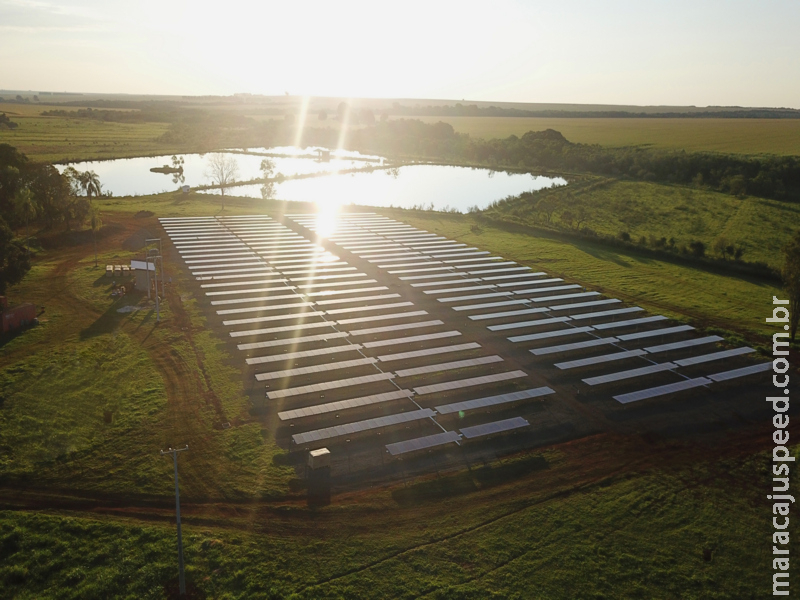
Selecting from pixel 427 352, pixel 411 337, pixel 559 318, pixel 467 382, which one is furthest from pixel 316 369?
pixel 559 318

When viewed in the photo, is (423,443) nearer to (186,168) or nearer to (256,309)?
(256,309)

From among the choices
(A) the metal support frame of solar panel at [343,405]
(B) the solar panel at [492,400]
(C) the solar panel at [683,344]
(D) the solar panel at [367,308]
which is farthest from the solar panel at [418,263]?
(B) the solar panel at [492,400]

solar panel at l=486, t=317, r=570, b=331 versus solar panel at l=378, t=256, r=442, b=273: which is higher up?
solar panel at l=378, t=256, r=442, b=273

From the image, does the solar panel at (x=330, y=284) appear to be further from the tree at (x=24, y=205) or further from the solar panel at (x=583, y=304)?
the tree at (x=24, y=205)

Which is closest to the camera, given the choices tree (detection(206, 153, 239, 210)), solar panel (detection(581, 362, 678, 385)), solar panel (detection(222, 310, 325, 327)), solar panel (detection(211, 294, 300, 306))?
solar panel (detection(581, 362, 678, 385))

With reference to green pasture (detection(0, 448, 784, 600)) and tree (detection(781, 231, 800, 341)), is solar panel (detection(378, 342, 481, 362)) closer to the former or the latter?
green pasture (detection(0, 448, 784, 600))

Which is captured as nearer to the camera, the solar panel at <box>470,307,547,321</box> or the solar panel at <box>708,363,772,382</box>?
the solar panel at <box>708,363,772,382</box>

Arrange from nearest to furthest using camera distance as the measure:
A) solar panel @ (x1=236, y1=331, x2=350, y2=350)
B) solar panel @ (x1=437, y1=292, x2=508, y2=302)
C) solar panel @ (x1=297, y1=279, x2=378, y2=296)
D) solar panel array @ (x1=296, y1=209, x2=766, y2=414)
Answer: solar panel array @ (x1=296, y1=209, x2=766, y2=414) → solar panel @ (x1=236, y1=331, x2=350, y2=350) → solar panel @ (x1=437, y1=292, x2=508, y2=302) → solar panel @ (x1=297, y1=279, x2=378, y2=296)

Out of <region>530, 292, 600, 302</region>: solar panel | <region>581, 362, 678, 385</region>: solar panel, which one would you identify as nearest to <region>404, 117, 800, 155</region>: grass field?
<region>530, 292, 600, 302</region>: solar panel

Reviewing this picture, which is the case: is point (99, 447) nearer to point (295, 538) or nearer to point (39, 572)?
point (39, 572)
